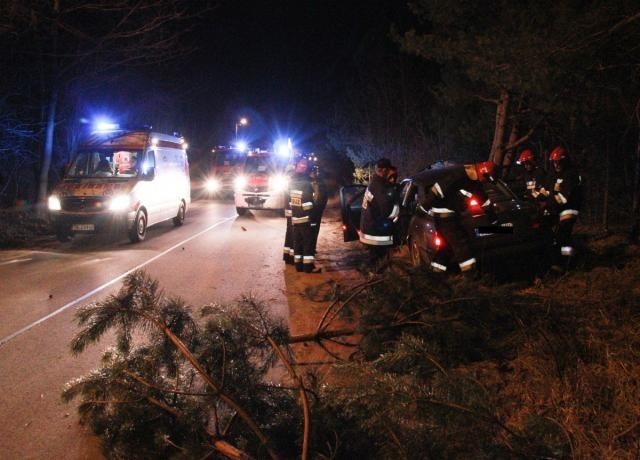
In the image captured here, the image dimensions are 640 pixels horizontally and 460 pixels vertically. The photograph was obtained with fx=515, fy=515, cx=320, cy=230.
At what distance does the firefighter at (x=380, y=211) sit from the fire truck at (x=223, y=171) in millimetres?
17610

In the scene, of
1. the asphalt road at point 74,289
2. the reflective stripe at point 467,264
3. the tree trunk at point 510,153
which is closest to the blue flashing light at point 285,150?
the asphalt road at point 74,289

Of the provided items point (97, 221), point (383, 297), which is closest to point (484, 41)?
point (383, 297)

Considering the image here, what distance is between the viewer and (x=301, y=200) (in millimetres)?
8430

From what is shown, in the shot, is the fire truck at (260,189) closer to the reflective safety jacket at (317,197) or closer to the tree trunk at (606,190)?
the reflective safety jacket at (317,197)

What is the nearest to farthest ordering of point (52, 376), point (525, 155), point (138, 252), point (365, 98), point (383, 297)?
point (383, 297)
point (52, 376)
point (525, 155)
point (138, 252)
point (365, 98)

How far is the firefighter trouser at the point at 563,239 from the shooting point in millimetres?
6629

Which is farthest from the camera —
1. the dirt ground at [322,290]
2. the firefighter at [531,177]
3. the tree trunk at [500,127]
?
the tree trunk at [500,127]

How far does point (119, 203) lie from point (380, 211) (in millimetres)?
6792

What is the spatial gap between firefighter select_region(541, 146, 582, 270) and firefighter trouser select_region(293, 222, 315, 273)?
3.65m

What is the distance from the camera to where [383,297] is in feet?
13.0

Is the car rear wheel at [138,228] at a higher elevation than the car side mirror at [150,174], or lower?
lower

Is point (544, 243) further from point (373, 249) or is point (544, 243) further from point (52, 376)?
point (52, 376)

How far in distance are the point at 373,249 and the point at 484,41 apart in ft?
11.8

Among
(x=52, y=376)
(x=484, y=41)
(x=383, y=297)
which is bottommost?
(x=52, y=376)
